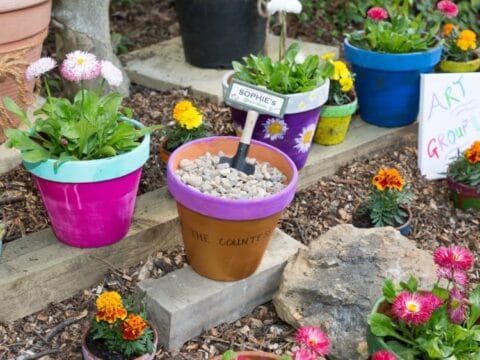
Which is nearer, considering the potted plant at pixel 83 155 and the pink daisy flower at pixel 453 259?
the pink daisy flower at pixel 453 259

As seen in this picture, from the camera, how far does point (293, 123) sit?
9.14 feet

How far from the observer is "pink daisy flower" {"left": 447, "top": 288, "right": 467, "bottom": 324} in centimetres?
184

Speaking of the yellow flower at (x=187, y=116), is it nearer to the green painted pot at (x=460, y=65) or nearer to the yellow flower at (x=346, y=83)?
the yellow flower at (x=346, y=83)

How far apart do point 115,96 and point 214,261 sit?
597mm

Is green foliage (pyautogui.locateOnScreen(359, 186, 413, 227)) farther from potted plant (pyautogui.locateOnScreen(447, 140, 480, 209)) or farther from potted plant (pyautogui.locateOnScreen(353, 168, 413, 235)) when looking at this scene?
potted plant (pyautogui.locateOnScreen(447, 140, 480, 209))

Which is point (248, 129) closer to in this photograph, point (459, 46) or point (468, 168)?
point (468, 168)

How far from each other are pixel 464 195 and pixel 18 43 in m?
1.84

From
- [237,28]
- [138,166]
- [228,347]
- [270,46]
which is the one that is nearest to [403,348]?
[228,347]

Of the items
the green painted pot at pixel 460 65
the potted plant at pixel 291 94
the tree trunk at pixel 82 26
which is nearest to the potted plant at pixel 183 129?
the potted plant at pixel 291 94

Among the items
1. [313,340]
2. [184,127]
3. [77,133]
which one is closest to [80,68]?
[77,133]

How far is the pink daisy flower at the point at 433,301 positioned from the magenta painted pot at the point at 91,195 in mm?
955

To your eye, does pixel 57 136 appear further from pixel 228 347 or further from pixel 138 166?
pixel 228 347

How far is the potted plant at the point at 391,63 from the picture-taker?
3211 millimetres

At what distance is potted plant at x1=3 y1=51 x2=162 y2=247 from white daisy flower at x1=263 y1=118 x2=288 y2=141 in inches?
22.2
